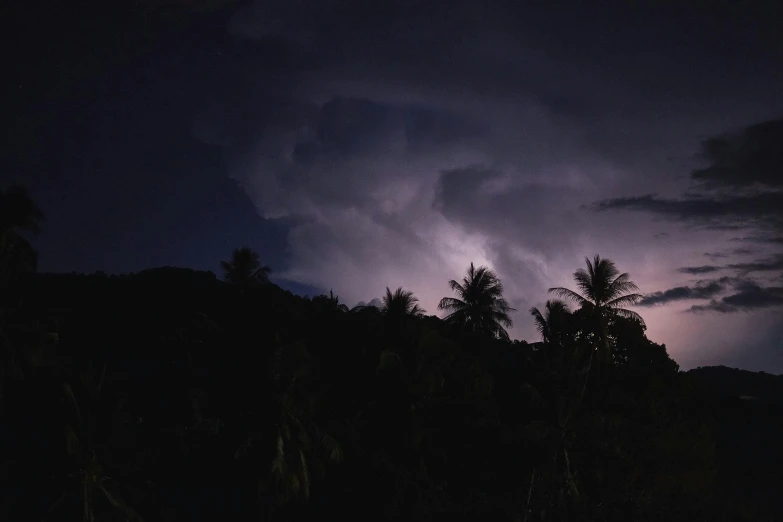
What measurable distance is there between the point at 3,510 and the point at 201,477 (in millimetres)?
8271

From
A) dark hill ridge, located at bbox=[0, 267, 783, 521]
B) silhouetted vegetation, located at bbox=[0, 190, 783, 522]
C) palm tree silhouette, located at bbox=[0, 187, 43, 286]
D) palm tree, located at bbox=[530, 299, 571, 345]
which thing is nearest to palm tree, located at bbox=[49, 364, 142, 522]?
silhouetted vegetation, located at bbox=[0, 190, 783, 522]

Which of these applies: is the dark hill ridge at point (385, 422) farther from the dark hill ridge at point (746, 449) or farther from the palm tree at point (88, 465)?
the dark hill ridge at point (746, 449)

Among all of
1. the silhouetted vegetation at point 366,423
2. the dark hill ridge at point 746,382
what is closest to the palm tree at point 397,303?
the silhouetted vegetation at point 366,423

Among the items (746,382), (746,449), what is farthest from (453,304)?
(746,382)

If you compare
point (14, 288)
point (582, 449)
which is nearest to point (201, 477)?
point (14, 288)

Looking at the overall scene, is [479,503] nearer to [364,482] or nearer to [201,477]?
[364,482]

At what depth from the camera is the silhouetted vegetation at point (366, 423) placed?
2388 centimetres

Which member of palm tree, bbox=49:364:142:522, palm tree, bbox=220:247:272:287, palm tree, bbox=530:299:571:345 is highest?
palm tree, bbox=220:247:272:287

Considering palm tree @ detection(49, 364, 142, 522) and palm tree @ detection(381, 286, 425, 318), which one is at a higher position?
palm tree @ detection(381, 286, 425, 318)

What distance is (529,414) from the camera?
1148 inches

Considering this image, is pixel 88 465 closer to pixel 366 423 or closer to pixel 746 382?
pixel 366 423

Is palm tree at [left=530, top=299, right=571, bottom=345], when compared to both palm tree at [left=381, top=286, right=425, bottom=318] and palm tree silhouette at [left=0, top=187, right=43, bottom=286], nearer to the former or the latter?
palm tree at [left=381, top=286, right=425, bottom=318]

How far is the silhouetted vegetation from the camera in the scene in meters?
23.9

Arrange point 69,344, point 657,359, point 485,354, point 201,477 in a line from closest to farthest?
1. point 201,477
2. point 657,359
3. point 69,344
4. point 485,354
